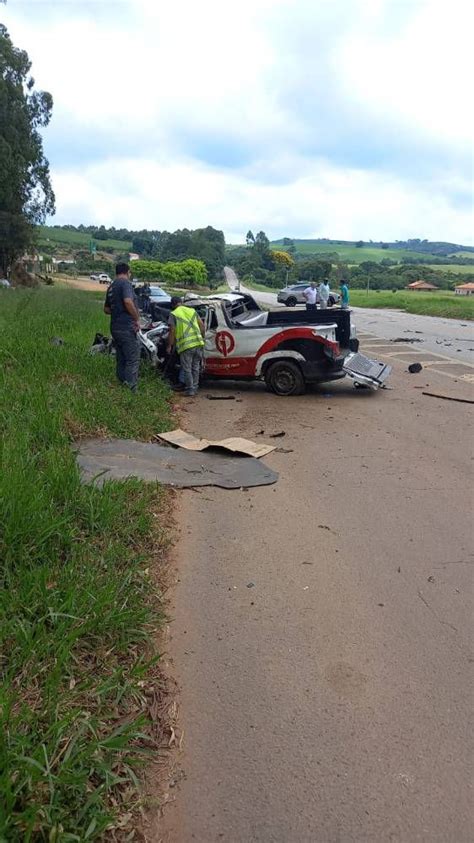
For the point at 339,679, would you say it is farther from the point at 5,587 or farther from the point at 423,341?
the point at 423,341

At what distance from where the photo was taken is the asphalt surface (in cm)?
225

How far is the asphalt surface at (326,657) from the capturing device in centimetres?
225

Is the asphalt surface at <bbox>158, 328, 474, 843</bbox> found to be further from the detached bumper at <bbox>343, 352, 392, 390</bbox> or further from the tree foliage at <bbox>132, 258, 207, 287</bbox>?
the tree foliage at <bbox>132, 258, 207, 287</bbox>

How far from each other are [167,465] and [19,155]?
34800 mm

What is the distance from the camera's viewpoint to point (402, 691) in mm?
2867

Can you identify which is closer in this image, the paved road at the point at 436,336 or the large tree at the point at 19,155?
the paved road at the point at 436,336

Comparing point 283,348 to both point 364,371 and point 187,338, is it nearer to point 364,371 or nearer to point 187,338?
point 364,371

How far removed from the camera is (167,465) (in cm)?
600

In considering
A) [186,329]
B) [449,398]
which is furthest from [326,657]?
[449,398]

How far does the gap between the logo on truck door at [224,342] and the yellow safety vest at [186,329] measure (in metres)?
0.60

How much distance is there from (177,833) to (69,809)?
401mm

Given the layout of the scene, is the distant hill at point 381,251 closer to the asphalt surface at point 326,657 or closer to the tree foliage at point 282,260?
the tree foliage at point 282,260

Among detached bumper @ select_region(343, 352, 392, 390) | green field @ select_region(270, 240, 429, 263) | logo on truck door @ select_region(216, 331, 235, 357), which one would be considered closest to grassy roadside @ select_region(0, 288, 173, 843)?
logo on truck door @ select_region(216, 331, 235, 357)

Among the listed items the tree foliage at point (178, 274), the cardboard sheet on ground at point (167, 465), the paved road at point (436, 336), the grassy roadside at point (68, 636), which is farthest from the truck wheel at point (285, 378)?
the tree foliage at point (178, 274)
